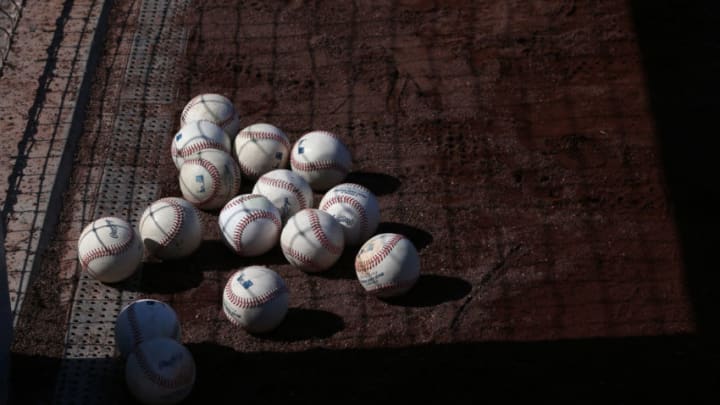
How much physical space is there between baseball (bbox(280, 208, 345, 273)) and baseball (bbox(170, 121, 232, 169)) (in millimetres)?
1140

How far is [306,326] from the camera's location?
25.6 ft

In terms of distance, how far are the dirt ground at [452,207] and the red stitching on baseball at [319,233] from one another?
290 millimetres

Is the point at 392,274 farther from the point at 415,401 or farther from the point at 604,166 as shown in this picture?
the point at 604,166

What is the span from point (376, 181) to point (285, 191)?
1.02 m

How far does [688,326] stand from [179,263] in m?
3.76

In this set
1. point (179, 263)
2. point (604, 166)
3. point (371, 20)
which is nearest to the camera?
point (179, 263)

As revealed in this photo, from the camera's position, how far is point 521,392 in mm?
7223

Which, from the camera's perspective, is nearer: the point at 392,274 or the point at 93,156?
the point at 392,274

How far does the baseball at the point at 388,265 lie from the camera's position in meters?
7.81

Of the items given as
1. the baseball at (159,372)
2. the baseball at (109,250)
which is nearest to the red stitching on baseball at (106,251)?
the baseball at (109,250)

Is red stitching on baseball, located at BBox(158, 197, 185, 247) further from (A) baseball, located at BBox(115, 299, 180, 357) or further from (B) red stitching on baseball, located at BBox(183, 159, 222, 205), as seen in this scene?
(A) baseball, located at BBox(115, 299, 180, 357)

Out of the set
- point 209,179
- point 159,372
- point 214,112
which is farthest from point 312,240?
point 214,112

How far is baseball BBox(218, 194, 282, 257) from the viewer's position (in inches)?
321

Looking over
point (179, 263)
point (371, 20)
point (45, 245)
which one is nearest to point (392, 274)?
point (179, 263)
